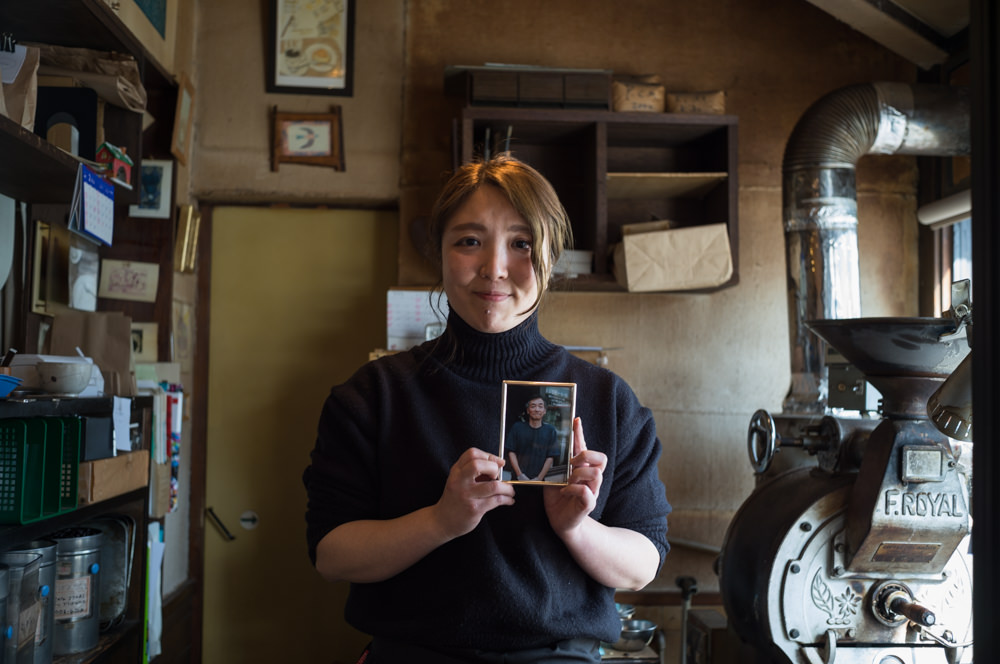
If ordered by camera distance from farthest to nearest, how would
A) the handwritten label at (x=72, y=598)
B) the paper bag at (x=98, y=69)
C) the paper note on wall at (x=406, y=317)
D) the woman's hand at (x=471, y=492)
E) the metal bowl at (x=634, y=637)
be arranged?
1. the paper note on wall at (x=406, y=317)
2. the metal bowl at (x=634, y=637)
3. the paper bag at (x=98, y=69)
4. the handwritten label at (x=72, y=598)
5. the woman's hand at (x=471, y=492)

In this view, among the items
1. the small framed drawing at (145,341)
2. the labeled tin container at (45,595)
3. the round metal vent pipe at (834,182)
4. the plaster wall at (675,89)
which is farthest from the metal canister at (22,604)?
the round metal vent pipe at (834,182)

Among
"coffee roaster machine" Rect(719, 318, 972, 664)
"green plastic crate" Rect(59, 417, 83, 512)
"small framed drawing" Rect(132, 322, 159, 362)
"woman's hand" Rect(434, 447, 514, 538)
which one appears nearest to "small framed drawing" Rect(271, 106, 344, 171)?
"small framed drawing" Rect(132, 322, 159, 362)

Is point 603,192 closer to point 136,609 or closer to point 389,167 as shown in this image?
point 389,167

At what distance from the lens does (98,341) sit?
7.18 feet

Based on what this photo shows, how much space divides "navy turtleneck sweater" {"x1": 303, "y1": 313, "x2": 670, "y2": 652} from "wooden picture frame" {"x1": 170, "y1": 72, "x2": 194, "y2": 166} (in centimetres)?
205

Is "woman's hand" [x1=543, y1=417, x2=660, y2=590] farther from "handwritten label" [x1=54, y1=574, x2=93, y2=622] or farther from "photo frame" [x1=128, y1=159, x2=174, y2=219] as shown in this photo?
"photo frame" [x1=128, y1=159, x2=174, y2=219]

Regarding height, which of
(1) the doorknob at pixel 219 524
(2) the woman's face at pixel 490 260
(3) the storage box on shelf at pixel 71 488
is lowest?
(1) the doorknob at pixel 219 524

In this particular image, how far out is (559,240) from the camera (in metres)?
1.20

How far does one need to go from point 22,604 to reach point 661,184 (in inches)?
93.1

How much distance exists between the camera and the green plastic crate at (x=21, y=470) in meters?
1.44

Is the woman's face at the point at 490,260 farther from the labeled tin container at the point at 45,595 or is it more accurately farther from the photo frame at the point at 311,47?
the photo frame at the point at 311,47

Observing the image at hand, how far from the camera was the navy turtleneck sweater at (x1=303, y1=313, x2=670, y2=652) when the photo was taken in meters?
1.04

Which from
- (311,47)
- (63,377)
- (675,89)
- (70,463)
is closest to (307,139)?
(311,47)

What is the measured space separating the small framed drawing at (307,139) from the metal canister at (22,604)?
6.22ft
